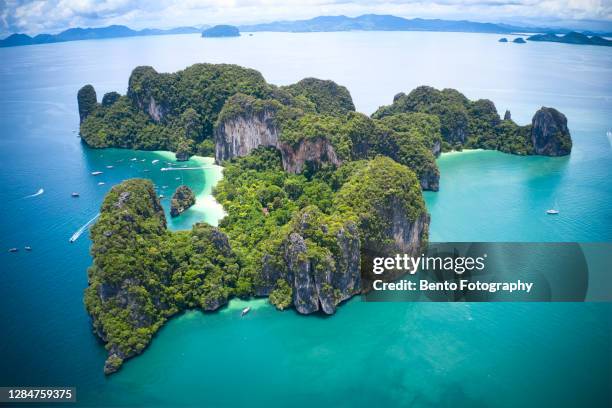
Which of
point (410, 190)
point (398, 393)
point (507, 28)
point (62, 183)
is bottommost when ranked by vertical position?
point (398, 393)

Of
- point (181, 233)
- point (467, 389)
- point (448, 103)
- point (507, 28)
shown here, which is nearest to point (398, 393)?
point (467, 389)

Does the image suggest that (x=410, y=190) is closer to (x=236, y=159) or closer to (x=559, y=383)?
(x=559, y=383)

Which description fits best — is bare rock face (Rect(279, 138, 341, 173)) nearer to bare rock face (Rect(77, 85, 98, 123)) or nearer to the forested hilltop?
the forested hilltop

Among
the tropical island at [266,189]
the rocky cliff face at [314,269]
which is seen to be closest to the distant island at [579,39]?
the tropical island at [266,189]

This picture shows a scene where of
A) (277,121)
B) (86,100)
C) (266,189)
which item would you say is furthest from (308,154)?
(86,100)

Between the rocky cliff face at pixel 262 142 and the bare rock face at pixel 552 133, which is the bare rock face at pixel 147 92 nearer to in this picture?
the rocky cliff face at pixel 262 142
